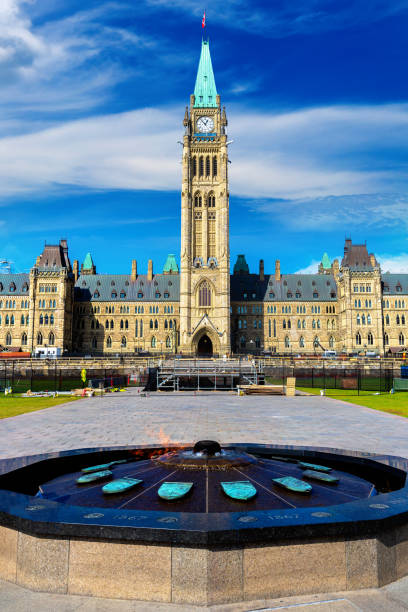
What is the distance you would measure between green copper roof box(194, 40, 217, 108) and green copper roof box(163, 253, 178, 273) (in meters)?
46.3

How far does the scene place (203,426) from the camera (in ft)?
59.5

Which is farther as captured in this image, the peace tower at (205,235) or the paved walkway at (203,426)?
the peace tower at (205,235)

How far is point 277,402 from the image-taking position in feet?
96.4

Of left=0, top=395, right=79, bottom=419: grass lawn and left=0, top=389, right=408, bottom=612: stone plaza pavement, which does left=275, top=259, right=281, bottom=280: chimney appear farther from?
left=0, top=389, right=408, bottom=612: stone plaza pavement

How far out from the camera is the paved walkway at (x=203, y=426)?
1439 cm

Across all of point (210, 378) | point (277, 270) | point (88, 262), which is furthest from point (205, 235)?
point (88, 262)

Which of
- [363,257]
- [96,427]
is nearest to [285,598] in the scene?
[96,427]

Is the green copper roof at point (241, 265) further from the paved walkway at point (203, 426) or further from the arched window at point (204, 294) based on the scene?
the paved walkway at point (203, 426)

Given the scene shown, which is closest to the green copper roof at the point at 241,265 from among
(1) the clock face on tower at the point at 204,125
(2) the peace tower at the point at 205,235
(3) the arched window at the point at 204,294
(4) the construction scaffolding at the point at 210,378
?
(2) the peace tower at the point at 205,235

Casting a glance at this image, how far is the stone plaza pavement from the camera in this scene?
4.54m

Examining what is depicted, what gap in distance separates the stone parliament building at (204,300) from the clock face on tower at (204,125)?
191 mm

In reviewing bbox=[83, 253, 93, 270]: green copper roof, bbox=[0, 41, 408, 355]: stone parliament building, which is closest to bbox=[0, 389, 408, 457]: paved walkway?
bbox=[0, 41, 408, 355]: stone parliament building

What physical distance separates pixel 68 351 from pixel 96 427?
8129 centimetres

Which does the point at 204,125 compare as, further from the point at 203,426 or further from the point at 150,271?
the point at 203,426
